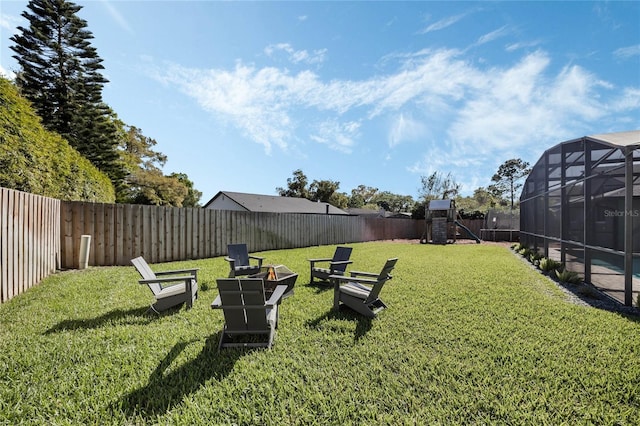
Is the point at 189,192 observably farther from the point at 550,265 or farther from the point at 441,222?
the point at 550,265

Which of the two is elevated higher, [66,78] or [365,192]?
[66,78]

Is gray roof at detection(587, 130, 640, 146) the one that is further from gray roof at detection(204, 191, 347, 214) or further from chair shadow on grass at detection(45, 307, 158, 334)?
gray roof at detection(204, 191, 347, 214)

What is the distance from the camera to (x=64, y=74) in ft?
62.8

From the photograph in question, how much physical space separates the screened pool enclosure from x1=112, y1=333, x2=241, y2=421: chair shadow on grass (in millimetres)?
7159

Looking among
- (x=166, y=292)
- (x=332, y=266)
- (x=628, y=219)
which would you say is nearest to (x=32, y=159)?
(x=166, y=292)

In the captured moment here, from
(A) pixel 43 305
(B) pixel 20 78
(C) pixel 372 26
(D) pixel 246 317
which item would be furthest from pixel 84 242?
(B) pixel 20 78

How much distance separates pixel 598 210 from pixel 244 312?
7881 millimetres

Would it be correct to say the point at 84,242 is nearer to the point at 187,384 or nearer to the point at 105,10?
the point at 105,10

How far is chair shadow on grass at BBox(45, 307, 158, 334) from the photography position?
3916 mm

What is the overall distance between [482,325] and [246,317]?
3490 mm

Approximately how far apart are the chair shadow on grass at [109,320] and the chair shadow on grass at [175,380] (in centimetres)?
133

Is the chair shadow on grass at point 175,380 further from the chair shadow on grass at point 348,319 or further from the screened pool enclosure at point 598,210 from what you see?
the screened pool enclosure at point 598,210

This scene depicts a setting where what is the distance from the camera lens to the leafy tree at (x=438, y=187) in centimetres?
3881

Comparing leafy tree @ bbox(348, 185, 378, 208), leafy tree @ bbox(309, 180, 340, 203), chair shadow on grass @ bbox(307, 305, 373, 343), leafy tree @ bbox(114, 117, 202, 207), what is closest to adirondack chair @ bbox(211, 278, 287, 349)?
chair shadow on grass @ bbox(307, 305, 373, 343)
